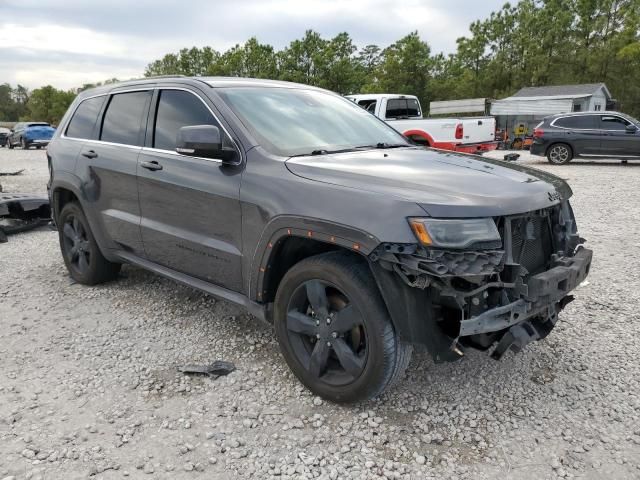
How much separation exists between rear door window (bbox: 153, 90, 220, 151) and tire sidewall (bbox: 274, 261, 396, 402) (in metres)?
1.29

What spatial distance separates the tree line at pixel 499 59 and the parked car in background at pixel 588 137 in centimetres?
2988

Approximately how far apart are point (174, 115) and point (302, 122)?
38.4 inches

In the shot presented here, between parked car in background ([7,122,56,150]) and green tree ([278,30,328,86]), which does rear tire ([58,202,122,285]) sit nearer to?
parked car in background ([7,122,56,150])

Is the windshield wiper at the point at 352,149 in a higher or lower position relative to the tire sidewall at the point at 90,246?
higher

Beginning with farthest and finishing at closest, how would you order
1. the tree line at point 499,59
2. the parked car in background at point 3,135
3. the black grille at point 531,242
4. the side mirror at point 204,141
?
the tree line at point 499,59
the parked car in background at point 3,135
the side mirror at point 204,141
the black grille at point 531,242

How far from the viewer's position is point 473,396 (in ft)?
9.95

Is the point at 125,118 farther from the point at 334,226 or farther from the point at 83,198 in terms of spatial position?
the point at 334,226

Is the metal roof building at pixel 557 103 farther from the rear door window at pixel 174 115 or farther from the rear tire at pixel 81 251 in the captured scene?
the rear door window at pixel 174 115

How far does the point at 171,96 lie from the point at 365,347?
92.6 inches

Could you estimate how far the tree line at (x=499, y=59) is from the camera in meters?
42.7

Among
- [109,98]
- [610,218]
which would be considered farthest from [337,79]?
[109,98]

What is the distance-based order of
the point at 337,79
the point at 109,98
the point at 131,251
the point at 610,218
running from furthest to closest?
the point at 337,79, the point at 610,218, the point at 109,98, the point at 131,251

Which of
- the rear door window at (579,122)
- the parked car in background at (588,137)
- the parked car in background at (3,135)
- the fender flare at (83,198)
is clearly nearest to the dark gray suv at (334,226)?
the fender flare at (83,198)

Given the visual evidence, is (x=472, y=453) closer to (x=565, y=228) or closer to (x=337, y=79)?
(x=565, y=228)
